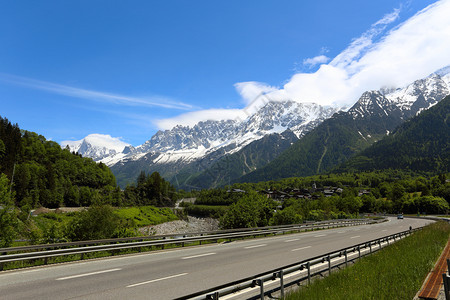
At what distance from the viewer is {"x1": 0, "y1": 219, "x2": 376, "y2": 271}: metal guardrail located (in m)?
13.2

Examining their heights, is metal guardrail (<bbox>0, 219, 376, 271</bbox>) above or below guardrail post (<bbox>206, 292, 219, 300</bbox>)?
below

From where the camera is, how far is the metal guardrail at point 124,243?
13.2 meters

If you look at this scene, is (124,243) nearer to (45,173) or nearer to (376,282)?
(376,282)

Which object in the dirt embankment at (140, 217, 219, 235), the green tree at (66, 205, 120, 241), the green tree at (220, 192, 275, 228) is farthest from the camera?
the dirt embankment at (140, 217, 219, 235)

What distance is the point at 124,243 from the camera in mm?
17844

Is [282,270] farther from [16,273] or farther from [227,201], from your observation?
[227,201]

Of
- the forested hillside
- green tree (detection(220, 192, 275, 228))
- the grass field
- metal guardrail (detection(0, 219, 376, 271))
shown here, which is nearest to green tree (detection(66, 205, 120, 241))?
metal guardrail (detection(0, 219, 376, 271))

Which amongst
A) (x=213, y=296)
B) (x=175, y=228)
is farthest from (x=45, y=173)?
(x=213, y=296)

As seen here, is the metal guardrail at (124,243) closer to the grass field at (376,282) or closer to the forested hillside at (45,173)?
the grass field at (376,282)

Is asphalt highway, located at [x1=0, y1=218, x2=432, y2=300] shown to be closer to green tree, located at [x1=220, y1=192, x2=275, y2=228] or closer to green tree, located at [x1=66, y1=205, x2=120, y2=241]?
green tree, located at [x1=66, y1=205, x2=120, y2=241]

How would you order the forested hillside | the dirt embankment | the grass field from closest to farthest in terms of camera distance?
the grass field → the dirt embankment → the forested hillside

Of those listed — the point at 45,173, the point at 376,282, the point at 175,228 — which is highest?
the point at 45,173

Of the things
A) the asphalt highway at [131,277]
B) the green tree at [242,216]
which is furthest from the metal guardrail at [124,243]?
the green tree at [242,216]

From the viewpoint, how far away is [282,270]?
26.9 ft
